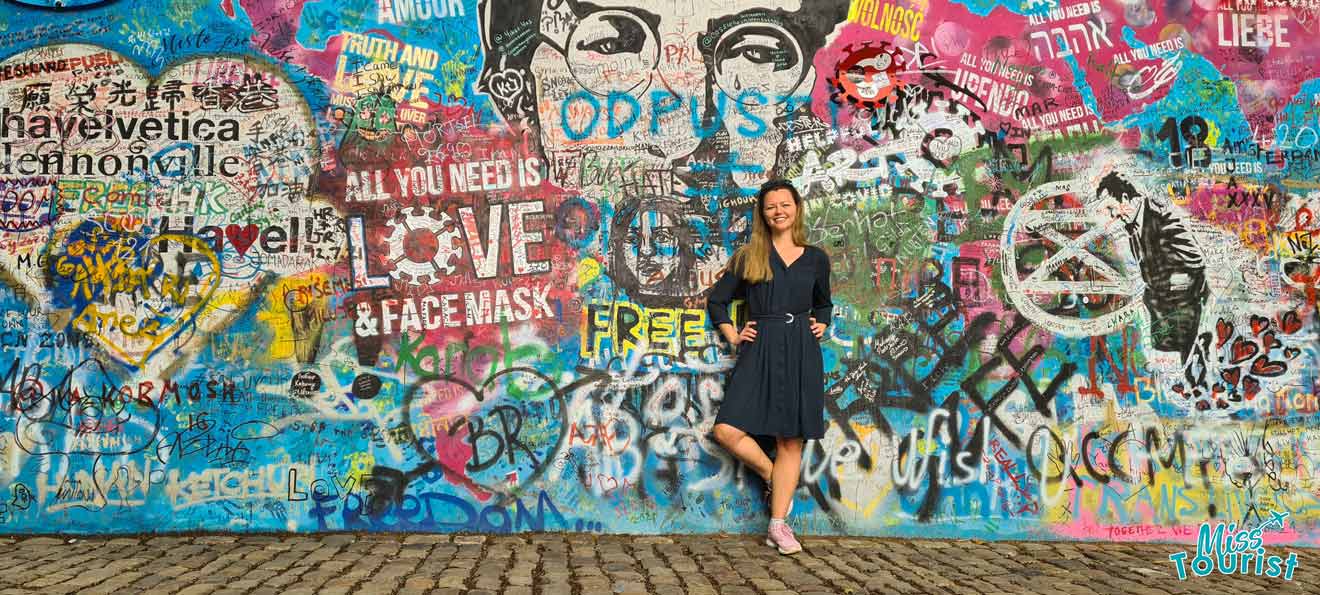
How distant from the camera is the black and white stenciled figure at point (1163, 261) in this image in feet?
18.5

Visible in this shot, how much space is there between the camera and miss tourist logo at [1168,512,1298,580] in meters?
5.11

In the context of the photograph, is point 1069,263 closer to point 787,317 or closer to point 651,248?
point 787,317

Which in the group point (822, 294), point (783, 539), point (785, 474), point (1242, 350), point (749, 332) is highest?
point (822, 294)

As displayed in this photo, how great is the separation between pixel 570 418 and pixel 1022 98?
10.3 ft

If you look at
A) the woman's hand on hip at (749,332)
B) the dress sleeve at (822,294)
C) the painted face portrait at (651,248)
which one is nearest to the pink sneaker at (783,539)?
the woman's hand on hip at (749,332)

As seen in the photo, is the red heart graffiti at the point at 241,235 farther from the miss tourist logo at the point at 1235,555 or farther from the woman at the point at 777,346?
the miss tourist logo at the point at 1235,555

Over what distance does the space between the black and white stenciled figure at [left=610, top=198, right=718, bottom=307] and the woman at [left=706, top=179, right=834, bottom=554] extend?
0.22m

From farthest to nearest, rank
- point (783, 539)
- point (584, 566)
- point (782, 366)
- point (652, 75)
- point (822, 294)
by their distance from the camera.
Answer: point (652, 75) → point (822, 294) → point (782, 366) → point (783, 539) → point (584, 566)

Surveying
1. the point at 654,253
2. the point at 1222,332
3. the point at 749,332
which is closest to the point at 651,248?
the point at 654,253

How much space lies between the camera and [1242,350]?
18.5ft

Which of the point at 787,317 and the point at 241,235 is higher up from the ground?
the point at 241,235

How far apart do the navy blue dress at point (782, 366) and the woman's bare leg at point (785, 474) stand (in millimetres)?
92

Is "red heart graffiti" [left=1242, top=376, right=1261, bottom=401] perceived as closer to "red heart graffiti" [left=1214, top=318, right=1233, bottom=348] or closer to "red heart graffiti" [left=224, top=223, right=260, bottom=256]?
"red heart graffiti" [left=1214, top=318, right=1233, bottom=348]

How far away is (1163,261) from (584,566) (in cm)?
364
